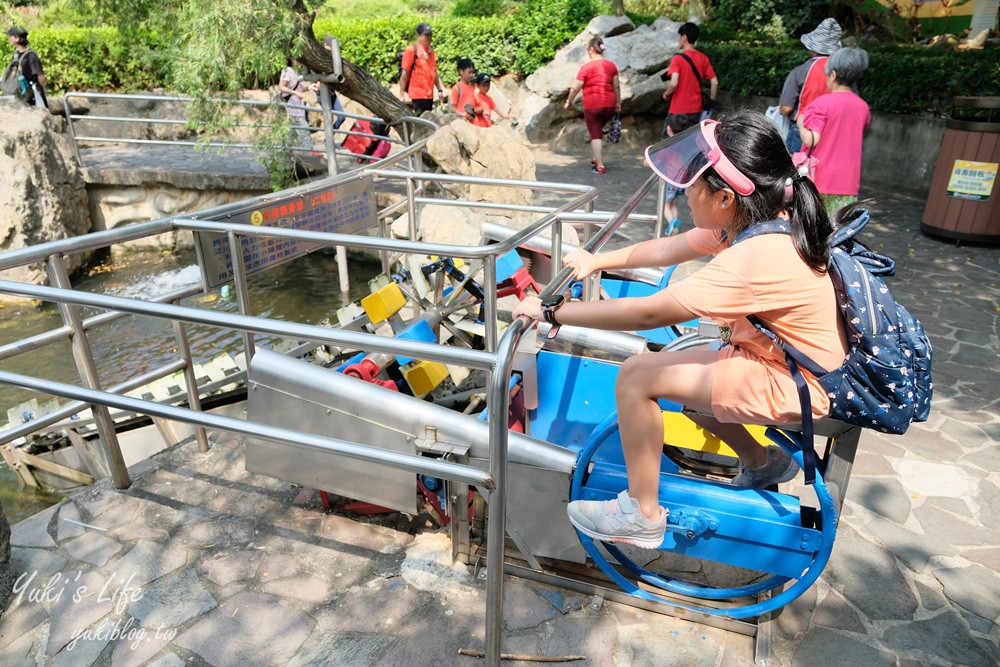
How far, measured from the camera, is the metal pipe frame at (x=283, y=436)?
1.93m

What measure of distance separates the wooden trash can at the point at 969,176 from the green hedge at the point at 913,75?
181 centimetres

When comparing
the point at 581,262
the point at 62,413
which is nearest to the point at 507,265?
the point at 581,262

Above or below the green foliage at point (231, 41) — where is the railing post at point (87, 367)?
below

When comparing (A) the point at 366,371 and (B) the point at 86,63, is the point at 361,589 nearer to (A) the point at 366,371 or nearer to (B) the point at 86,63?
(A) the point at 366,371

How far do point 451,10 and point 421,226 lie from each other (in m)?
14.9

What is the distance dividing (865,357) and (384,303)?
231 cm

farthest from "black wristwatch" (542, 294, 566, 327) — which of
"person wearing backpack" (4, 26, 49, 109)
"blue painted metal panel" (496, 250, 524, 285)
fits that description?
"person wearing backpack" (4, 26, 49, 109)

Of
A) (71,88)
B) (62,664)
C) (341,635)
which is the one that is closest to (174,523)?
(62,664)

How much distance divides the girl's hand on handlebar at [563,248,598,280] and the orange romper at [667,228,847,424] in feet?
1.27

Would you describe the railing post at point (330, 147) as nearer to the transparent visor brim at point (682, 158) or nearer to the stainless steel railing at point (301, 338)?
the stainless steel railing at point (301, 338)

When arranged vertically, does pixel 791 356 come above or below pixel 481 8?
below

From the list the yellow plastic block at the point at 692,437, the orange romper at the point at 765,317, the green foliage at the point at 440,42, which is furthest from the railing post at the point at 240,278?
the green foliage at the point at 440,42

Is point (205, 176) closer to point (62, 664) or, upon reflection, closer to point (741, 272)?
point (62, 664)

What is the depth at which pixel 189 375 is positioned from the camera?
128 inches
